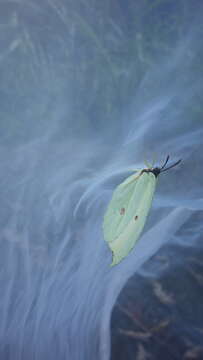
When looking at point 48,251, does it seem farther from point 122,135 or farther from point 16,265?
point 122,135

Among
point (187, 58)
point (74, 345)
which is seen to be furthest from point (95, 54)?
point (74, 345)

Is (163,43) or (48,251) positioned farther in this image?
(163,43)

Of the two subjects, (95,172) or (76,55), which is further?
(76,55)

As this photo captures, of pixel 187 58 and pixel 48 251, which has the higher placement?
pixel 187 58

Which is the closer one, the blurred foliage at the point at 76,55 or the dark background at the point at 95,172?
the dark background at the point at 95,172

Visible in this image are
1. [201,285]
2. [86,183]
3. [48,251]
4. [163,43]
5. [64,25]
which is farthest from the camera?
[64,25]

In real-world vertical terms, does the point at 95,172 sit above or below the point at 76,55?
below

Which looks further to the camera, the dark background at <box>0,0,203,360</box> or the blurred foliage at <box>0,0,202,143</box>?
the blurred foliage at <box>0,0,202,143</box>

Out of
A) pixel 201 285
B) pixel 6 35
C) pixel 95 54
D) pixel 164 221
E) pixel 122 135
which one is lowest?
pixel 201 285
